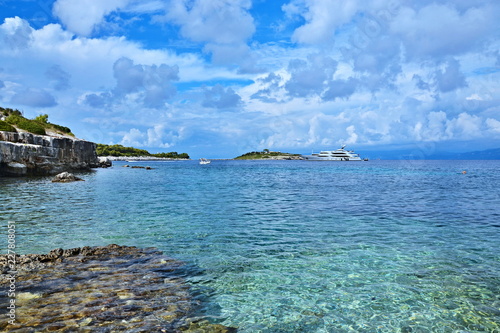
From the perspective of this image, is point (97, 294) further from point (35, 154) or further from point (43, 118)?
point (43, 118)

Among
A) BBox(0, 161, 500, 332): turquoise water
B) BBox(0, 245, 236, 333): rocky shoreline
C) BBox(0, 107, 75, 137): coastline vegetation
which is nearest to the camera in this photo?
BBox(0, 245, 236, 333): rocky shoreline

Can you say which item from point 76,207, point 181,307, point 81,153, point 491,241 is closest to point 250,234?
point 181,307

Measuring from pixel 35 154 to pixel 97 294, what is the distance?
2248 inches

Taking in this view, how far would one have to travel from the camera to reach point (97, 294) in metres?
9.28

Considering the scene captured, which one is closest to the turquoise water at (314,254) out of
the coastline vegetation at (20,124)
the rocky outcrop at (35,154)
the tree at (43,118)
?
the rocky outcrop at (35,154)

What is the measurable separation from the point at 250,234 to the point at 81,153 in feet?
248

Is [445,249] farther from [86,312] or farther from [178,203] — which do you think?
[178,203]

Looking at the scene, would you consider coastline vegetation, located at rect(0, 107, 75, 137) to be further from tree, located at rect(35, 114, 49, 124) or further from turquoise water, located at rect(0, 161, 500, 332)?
turquoise water, located at rect(0, 161, 500, 332)

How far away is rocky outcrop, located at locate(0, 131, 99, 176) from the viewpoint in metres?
49.0

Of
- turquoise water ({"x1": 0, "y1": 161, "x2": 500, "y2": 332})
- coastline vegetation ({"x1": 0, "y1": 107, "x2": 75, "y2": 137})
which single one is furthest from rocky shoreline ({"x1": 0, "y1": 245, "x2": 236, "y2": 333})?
coastline vegetation ({"x1": 0, "y1": 107, "x2": 75, "y2": 137})

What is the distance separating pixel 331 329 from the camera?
792cm

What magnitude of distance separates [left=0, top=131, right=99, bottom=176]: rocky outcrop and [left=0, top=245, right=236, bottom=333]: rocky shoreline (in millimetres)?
45755

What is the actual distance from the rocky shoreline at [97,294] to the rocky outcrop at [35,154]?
150 feet

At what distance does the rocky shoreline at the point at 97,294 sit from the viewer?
764 centimetres
